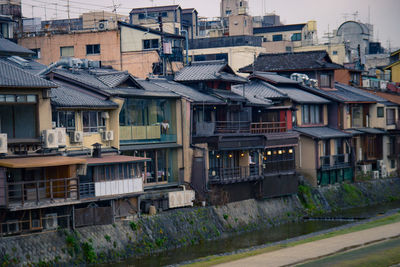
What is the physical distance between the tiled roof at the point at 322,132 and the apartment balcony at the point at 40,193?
Result: 29524 millimetres

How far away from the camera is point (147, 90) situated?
4891cm

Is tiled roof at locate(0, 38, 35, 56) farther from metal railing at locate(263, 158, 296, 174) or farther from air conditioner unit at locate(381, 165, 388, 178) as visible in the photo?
air conditioner unit at locate(381, 165, 388, 178)

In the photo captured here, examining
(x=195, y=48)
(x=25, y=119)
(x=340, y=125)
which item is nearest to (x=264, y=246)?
(x=25, y=119)

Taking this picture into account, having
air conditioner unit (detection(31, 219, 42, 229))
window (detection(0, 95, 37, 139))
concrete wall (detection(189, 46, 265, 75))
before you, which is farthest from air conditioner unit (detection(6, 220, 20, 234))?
concrete wall (detection(189, 46, 265, 75))

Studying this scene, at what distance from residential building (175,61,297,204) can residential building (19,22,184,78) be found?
10.7 meters

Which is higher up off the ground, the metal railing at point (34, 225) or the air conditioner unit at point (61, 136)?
the air conditioner unit at point (61, 136)

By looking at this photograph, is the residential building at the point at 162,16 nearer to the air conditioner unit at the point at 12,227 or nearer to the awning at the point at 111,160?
the awning at the point at 111,160

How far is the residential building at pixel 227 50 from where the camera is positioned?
3620 inches

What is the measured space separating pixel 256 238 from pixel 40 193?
16105 mm

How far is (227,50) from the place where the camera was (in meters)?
92.4

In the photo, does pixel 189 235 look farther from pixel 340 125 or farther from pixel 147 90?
pixel 340 125

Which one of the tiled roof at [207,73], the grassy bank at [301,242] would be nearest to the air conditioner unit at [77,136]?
the grassy bank at [301,242]

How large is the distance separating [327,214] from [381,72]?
162 feet

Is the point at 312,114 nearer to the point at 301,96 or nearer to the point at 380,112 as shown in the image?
the point at 301,96
